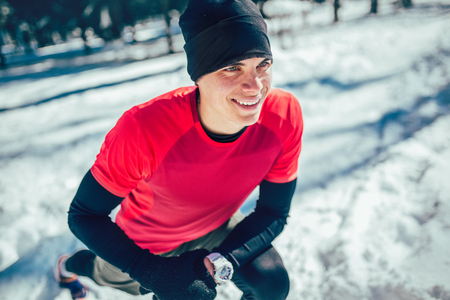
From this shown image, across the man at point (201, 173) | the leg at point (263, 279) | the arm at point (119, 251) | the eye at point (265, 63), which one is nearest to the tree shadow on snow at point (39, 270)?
the man at point (201, 173)

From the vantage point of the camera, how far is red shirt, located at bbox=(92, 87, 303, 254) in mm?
1119

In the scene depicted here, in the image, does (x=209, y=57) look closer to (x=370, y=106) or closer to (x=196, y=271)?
(x=196, y=271)

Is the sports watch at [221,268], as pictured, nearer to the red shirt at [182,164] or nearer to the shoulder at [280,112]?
the red shirt at [182,164]

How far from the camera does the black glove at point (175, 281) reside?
1.17 m

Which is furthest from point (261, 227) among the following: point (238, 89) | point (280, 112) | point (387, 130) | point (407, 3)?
point (407, 3)

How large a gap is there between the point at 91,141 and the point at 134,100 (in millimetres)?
1334

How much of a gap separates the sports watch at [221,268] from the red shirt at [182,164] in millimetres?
237

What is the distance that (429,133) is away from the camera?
9.56 ft

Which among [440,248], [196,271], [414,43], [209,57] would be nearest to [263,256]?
[196,271]

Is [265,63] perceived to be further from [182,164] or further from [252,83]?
[182,164]

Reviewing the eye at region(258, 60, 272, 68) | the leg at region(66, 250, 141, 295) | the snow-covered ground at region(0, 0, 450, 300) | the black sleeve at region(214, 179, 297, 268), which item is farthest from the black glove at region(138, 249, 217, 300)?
the eye at region(258, 60, 272, 68)

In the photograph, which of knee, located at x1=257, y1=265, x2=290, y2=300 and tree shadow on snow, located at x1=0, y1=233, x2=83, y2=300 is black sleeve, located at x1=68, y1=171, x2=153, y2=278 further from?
tree shadow on snow, located at x1=0, y1=233, x2=83, y2=300

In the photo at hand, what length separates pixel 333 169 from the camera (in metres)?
2.76

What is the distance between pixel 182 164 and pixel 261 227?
21.2 inches
